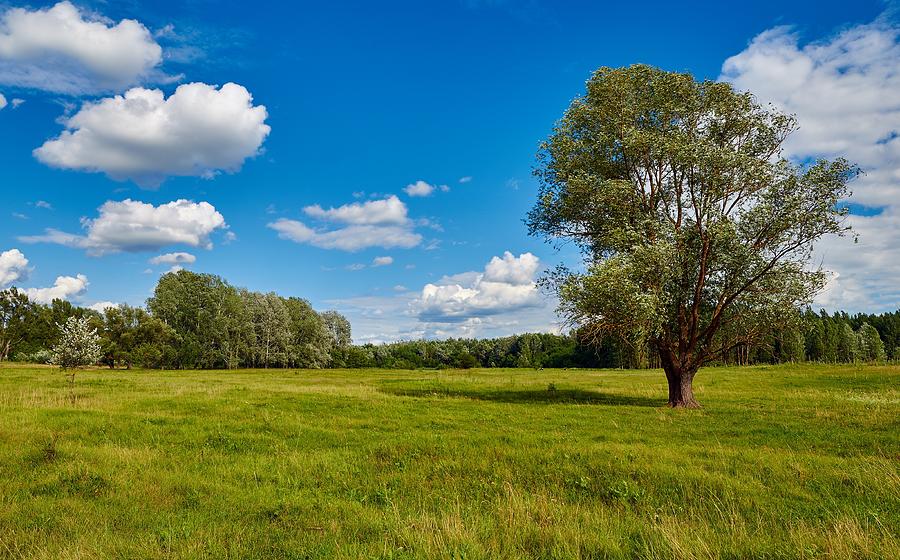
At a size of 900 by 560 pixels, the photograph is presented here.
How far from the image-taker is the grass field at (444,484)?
24.9 ft

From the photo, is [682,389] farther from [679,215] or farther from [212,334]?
[212,334]

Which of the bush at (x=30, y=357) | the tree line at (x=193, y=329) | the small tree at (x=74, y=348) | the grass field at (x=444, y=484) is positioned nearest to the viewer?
the grass field at (x=444, y=484)

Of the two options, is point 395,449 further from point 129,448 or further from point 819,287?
point 819,287

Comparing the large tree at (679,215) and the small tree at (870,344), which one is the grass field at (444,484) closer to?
the large tree at (679,215)

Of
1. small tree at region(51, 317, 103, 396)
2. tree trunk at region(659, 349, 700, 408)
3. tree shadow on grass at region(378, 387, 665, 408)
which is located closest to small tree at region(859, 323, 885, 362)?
tree shadow on grass at region(378, 387, 665, 408)

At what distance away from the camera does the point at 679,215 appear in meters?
28.1

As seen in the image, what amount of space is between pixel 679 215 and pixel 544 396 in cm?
1438

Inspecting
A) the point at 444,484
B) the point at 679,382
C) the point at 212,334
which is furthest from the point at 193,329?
the point at 444,484

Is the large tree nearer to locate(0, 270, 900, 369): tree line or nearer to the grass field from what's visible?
the grass field

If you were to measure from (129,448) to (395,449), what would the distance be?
8351 millimetres

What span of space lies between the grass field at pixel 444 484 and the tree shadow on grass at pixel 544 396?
21.5 ft

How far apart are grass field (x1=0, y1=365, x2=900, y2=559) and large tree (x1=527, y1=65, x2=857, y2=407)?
6.01 m

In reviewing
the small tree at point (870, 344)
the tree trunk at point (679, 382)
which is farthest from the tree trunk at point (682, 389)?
the small tree at point (870, 344)

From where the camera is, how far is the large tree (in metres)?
25.1
